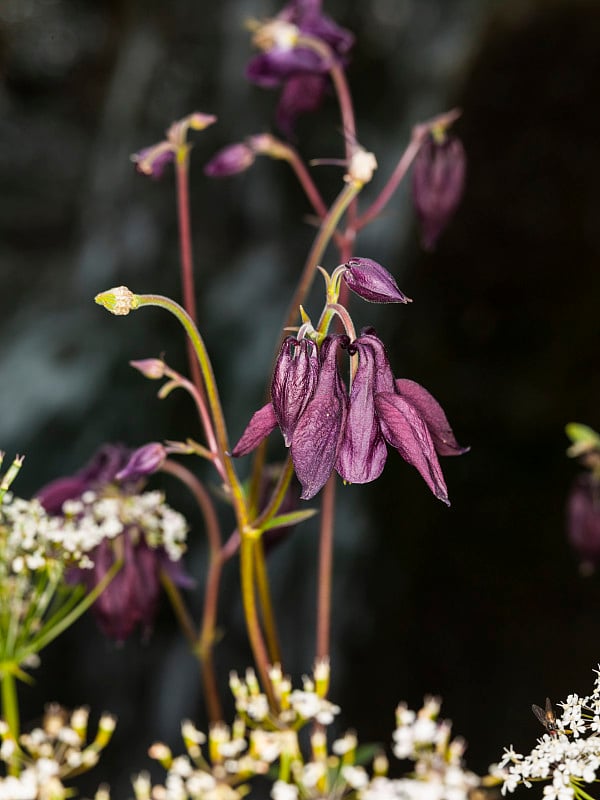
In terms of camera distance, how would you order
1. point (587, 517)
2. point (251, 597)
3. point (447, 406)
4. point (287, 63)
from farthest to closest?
1. point (447, 406)
2. point (587, 517)
3. point (287, 63)
4. point (251, 597)

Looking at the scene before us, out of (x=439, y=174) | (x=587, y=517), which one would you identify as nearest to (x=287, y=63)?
(x=439, y=174)

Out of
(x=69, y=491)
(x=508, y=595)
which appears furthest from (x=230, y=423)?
(x=69, y=491)

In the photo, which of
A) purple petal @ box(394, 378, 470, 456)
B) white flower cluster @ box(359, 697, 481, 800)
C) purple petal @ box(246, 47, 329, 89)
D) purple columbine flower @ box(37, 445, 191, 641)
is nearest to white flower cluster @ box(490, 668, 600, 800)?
white flower cluster @ box(359, 697, 481, 800)

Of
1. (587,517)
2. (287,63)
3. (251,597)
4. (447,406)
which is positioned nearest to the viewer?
(251,597)

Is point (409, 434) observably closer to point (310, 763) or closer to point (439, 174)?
point (310, 763)

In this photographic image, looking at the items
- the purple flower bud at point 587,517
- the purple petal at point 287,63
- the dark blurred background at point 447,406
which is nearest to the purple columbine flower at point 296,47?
the purple petal at point 287,63

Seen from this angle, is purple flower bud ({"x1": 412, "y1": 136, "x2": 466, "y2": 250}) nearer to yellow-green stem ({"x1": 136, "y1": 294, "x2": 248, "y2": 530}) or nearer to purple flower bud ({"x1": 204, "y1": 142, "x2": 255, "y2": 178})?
purple flower bud ({"x1": 204, "y1": 142, "x2": 255, "y2": 178})
